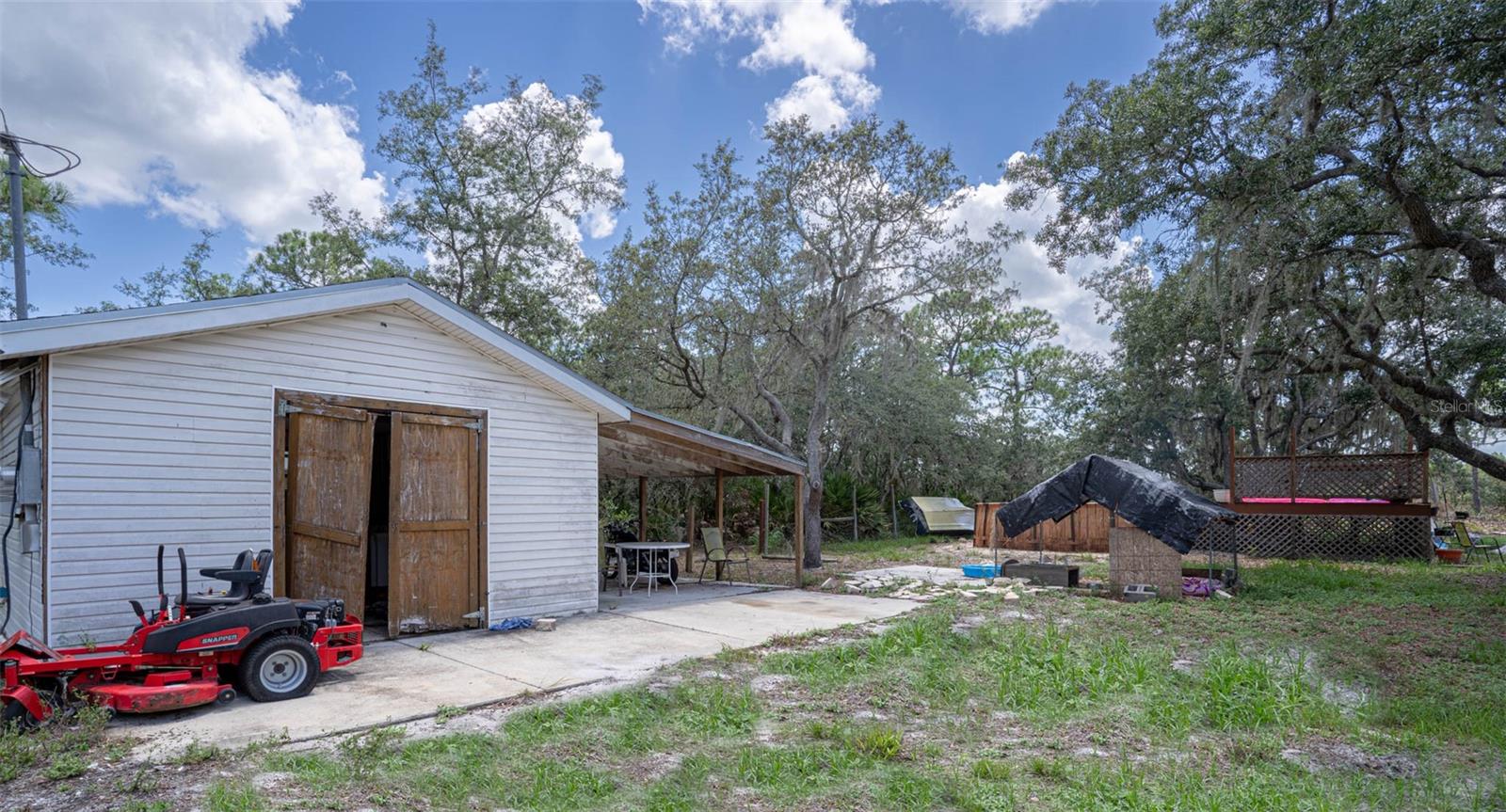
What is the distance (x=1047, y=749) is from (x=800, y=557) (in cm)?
681

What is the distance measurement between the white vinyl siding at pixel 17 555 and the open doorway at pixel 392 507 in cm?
146

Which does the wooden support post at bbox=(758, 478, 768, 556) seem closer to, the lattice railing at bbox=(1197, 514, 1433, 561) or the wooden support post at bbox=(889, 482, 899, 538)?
the wooden support post at bbox=(889, 482, 899, 538)

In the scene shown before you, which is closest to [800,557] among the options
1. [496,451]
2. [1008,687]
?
[496,451]

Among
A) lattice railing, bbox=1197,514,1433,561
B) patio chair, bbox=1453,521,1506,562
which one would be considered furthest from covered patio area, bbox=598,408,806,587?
patio chair, bbox=1453,521,1506,562

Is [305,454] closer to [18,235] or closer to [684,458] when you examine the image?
[684,458]

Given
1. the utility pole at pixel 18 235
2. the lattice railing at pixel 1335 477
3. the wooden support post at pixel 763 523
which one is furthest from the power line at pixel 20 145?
the lattice railing at pixel 1335 477

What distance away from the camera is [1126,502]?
33.3 ft

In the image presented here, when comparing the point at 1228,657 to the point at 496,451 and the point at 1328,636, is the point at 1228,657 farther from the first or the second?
the point at 496,451

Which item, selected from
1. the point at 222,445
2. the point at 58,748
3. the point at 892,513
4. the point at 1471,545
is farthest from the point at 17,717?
the point at 1471,545

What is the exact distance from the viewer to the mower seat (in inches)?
185

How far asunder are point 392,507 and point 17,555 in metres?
2.85

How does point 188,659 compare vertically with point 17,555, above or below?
below
